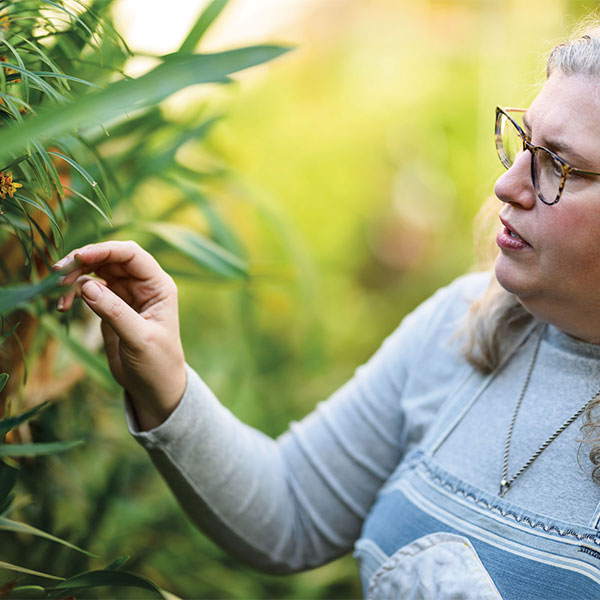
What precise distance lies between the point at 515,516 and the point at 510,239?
11.2 inches

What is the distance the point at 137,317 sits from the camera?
2.30 feet

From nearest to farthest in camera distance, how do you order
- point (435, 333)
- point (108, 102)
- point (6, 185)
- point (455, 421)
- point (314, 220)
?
point (108, 102), point (6, 185), point (455, 421), point (435, 333), point (314, 220)

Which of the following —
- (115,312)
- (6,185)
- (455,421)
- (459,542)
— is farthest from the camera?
(455,421)

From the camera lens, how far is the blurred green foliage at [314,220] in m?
1.15

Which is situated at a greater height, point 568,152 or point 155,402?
point 568,152

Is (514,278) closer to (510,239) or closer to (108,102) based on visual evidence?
(510,239)

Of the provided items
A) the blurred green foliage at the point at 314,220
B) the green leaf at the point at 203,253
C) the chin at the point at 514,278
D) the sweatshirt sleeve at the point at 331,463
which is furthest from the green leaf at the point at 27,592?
the chin at the point at 514,278

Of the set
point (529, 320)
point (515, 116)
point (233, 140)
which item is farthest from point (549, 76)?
point (233, 140)

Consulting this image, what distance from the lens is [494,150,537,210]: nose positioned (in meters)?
0.75

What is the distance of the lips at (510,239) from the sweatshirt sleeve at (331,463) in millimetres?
228

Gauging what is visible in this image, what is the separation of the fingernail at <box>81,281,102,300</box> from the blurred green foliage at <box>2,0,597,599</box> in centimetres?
28

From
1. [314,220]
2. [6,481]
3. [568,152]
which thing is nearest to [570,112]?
[568,152]

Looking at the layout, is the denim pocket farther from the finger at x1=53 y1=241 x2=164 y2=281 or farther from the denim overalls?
the finger at x1=53 y1=241 x2=164 y2=281

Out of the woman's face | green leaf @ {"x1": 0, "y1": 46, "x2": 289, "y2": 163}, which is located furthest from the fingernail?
the woman's face
